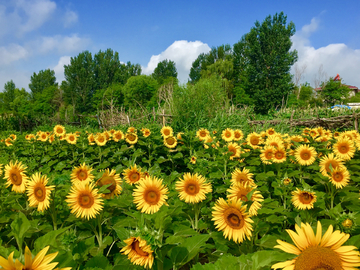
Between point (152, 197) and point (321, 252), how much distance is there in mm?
981

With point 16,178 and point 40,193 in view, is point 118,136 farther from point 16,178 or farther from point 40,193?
point 40,193

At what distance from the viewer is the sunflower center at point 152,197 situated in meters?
1.47

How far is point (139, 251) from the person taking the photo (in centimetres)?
98

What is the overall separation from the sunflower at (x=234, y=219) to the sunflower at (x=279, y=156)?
1635 millimetres

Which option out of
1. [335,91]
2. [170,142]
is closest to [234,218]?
[170,142]

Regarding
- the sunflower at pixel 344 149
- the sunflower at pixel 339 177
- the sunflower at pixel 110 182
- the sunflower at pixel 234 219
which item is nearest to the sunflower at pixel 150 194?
the sunflower at pixel 110 182

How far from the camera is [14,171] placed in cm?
177

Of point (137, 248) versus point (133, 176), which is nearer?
point (137, 248)

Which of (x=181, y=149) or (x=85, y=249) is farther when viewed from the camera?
(x=181, y=149)

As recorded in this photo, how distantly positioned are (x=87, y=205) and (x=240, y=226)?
0.88m

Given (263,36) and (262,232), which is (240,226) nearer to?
(262,232)

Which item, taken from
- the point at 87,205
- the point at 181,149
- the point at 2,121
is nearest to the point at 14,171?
the point at 87,205

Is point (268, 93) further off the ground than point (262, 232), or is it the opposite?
point (268, 93)

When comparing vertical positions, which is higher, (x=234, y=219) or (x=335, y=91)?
(x=335, y=91)
